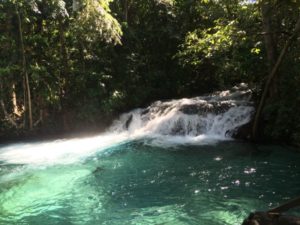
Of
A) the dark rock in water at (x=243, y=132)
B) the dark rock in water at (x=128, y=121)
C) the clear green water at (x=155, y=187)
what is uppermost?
the dark rock in water at (x=128, y=121)

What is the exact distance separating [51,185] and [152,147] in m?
4.01

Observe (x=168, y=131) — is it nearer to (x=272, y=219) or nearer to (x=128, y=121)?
(x=128, y=121)

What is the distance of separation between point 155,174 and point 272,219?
5212 millimetres

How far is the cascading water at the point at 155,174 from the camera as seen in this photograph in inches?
274

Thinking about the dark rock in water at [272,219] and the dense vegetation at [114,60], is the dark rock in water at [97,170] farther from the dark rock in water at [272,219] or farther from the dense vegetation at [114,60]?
the dark rock in water at [272,219]

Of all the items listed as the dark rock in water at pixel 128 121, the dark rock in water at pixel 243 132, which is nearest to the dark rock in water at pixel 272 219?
the dark rock in water at pixel 243 132

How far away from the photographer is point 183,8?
17938mm

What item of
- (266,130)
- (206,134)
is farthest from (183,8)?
(266,130)

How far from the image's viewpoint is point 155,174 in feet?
30.2

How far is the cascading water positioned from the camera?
6957 mm

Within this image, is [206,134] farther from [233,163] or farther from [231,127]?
[233,163]

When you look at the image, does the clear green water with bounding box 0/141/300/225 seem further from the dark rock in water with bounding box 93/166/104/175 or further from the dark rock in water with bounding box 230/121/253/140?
the dark rock in water with bounding box 230/121/253/140

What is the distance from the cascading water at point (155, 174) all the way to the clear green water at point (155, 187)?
0.07ft

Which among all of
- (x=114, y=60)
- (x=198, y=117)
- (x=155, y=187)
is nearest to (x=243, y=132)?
(x=198, y=117)
